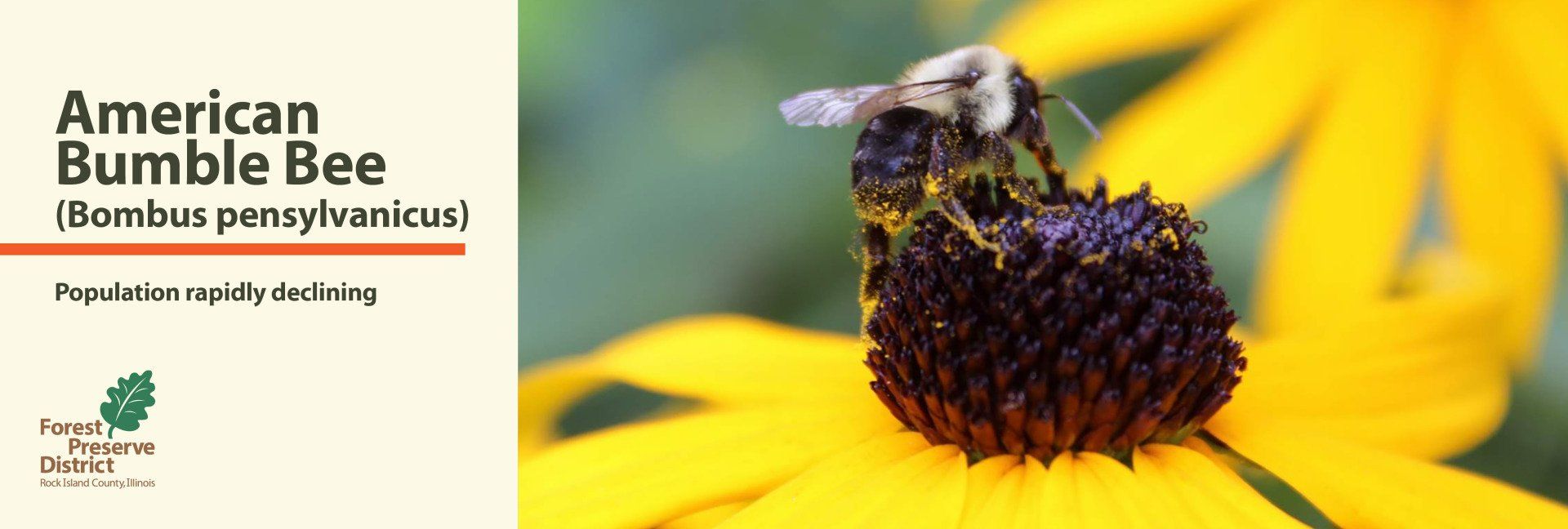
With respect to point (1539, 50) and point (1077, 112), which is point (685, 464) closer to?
point (1077, 112)

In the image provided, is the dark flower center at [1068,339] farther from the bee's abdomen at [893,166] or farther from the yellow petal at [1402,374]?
the yellow petal at [1402,374]

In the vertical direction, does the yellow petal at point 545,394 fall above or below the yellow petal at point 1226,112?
below

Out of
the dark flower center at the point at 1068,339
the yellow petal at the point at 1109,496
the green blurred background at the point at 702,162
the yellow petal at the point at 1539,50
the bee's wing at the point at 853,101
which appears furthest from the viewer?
the green blurred background at the point at 702,162

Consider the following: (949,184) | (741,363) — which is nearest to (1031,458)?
(949,184)

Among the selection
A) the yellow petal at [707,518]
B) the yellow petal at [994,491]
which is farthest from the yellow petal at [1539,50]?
the yellow petal at [707,518]

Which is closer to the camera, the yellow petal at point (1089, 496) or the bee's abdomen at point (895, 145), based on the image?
the yellow petal at point (1089, 496)

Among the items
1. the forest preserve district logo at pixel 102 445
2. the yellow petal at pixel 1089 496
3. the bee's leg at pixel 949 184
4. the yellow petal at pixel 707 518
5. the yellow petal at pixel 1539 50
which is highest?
the yellow petal at pixel 1539 50

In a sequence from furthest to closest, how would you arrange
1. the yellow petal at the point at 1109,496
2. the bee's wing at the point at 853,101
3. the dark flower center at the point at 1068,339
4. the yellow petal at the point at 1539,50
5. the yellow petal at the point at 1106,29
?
the yellow petal at the point at 1106,29, the yellow petal at the point at 1539,50, the bee's wing at the point at 853,101, the dark flower center at the point at 1068,339, the yellow petal at the point at 1109,496
